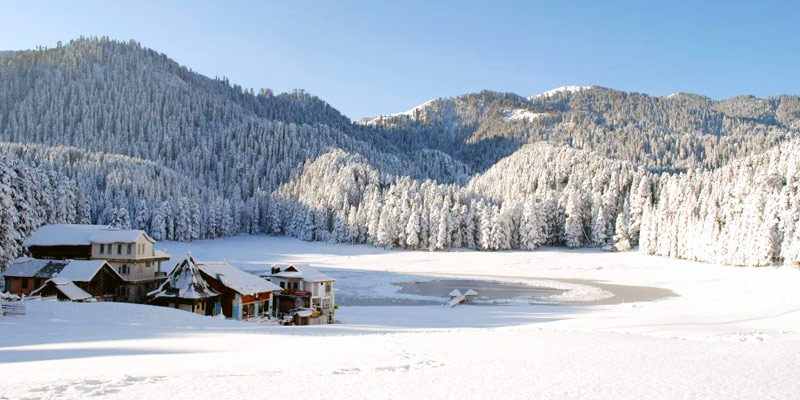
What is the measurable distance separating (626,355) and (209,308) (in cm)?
2942

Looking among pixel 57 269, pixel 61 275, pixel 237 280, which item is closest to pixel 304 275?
pixel 237 280

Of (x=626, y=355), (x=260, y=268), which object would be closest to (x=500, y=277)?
(x=260, y=268)

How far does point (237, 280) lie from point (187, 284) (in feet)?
10.8

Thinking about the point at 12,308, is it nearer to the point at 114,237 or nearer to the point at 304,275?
the point at 114,237

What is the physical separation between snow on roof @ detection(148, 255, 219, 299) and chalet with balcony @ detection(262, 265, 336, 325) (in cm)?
613

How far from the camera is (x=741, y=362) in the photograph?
18.9 meters

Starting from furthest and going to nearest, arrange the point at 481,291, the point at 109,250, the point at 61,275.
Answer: the point at 481,291 < the point at 109,250 < the point at 61,275

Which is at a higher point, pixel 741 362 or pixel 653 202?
pixel 653 202

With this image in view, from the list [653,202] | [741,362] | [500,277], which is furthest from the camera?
[653,202]

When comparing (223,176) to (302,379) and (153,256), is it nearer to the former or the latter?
(153,256)

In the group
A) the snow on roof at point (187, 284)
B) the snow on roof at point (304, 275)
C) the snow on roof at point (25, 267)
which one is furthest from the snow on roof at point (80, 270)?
the snow on roof at point (304, 275)

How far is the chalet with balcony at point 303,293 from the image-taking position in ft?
144

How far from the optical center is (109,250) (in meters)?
46.9

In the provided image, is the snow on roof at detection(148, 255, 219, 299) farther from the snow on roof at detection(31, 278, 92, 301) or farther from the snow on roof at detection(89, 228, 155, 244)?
the snow on roof at detection(89, 228, 155, 244)
